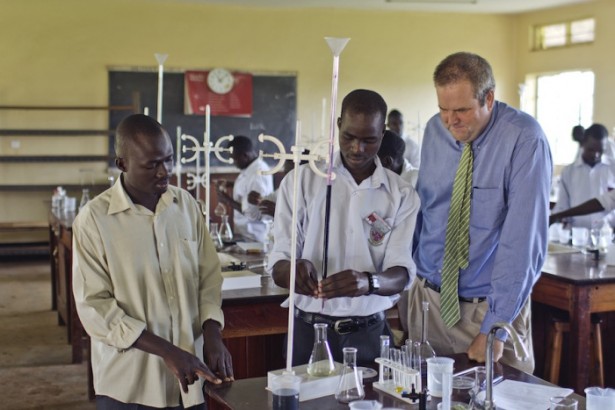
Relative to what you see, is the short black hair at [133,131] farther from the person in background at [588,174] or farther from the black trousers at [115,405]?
the person in background at [588,174]

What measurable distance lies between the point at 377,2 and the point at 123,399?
851 cm

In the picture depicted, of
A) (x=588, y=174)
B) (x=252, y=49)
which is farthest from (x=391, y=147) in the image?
(x=252, y=49)

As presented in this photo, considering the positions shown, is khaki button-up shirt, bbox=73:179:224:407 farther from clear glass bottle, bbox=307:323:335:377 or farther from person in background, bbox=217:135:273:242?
person in background, bbox=217:135:273:242

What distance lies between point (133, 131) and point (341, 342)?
2.87 ft

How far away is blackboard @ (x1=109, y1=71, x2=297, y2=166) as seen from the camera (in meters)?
9.81

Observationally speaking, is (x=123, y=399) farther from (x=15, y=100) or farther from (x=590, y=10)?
(x=590, y=10)

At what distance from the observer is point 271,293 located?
136 inches

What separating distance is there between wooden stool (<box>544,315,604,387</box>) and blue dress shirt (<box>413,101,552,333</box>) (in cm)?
172

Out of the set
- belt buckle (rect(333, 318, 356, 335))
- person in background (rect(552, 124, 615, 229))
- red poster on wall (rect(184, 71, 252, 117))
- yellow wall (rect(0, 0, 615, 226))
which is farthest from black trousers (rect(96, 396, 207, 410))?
red poster on wall (rect(184, 71, 252, 117))

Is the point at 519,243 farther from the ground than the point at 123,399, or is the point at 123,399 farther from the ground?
the point at 519,243

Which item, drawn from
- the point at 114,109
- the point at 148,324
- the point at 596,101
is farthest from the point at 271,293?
the point at 596,101

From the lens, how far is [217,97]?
402 inches

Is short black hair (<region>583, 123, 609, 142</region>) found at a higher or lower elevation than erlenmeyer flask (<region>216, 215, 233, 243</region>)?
higher

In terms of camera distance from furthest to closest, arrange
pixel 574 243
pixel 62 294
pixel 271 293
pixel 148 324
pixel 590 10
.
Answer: pixel 590 10 → pixel 62 294 → pixel 574 243 → pixel 271 293 → pixel 148 324
